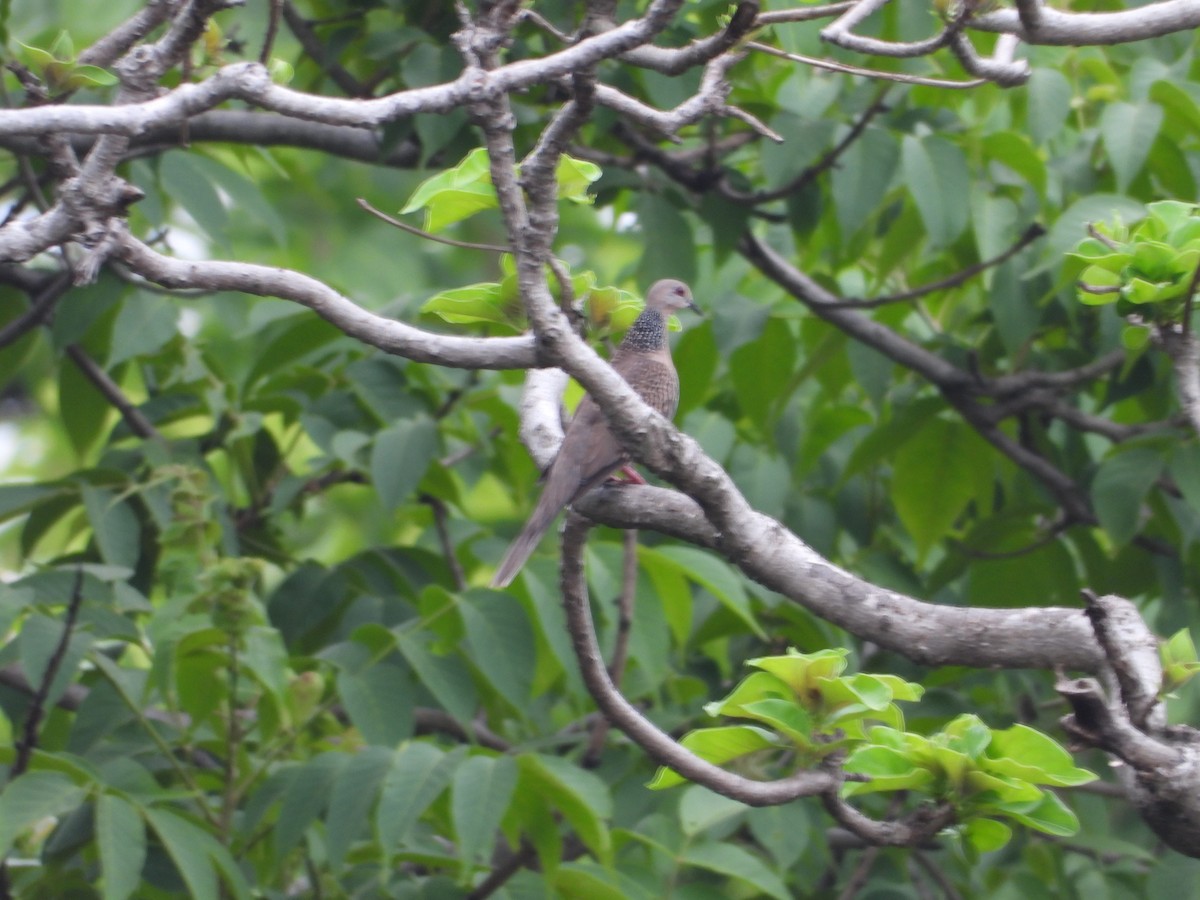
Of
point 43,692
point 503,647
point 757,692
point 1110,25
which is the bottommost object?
point 503,647

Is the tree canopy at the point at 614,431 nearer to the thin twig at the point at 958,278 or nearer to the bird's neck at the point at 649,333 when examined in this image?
the thin twig at the point at 958,278

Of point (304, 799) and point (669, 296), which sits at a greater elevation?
point (669, 296)

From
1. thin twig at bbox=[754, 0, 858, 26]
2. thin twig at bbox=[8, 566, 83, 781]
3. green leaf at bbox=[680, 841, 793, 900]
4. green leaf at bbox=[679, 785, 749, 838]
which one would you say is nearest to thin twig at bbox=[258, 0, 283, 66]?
thin twig at bbox=[754, 0, 858, 26]

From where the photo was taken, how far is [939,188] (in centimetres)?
415

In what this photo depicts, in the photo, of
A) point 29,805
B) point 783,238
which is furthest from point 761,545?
point 783,238

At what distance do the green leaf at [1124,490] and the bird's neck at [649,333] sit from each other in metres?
1.46

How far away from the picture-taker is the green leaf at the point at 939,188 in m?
4.10

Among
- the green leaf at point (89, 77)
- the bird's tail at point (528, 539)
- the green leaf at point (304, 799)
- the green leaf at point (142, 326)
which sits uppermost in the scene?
the green leaf at point (89, 77)

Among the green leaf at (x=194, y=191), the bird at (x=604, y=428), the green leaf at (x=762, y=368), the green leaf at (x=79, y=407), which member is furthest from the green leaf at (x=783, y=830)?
the green leaf at (x=79, y=407)

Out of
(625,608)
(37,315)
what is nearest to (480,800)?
(625,608)

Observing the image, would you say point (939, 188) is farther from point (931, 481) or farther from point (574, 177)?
point (574, 177)

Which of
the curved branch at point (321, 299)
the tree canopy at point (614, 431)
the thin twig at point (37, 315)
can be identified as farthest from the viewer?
the thin twig at point (37, 315)

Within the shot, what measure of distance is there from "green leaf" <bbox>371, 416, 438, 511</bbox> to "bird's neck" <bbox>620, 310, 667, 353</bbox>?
0.76 metres

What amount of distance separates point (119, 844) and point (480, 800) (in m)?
0.86
